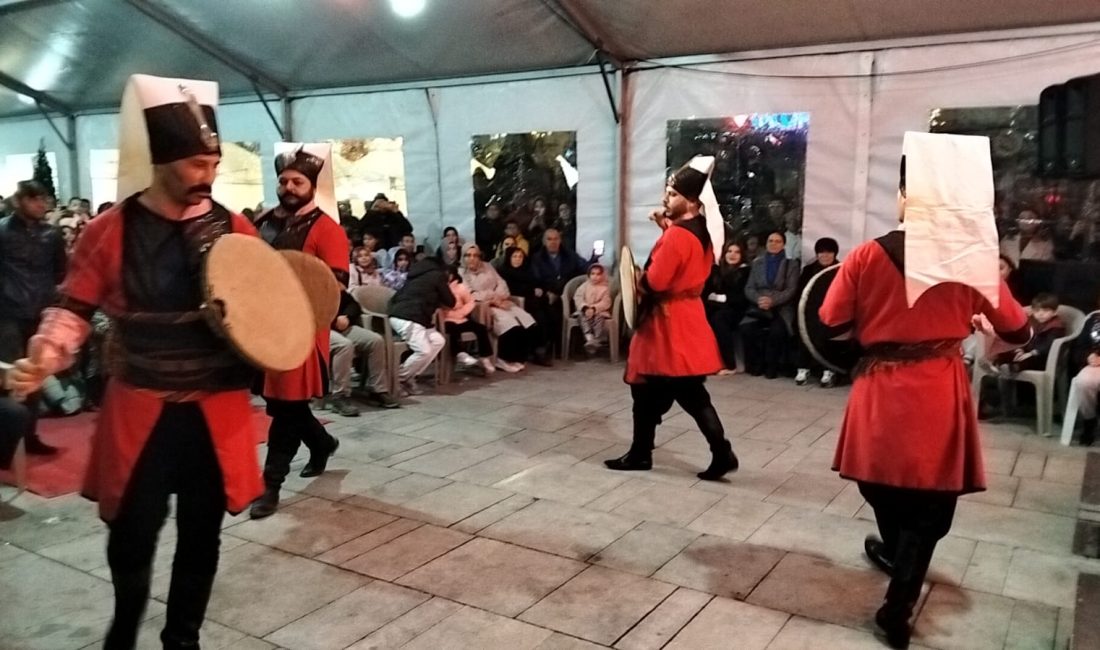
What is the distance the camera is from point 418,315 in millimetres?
6492

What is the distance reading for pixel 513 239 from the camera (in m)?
8.29

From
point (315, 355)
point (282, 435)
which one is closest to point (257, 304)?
point (315, 355)

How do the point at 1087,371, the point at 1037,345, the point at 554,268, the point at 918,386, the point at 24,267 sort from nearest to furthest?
the point at 918,386, the point at 1087,371, the point at 24,267, the point at 1037,345, the point at 554,268

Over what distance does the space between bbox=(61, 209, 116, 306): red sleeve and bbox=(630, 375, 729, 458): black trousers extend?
8.72 feet

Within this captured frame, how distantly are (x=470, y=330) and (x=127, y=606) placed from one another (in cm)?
502

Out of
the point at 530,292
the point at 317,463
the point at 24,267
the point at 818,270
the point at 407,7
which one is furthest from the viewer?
the point at 530,292

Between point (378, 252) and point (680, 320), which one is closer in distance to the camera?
point (680, 320)

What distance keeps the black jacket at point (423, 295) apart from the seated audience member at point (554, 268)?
1453 mm

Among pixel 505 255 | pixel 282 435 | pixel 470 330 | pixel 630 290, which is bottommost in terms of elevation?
pixel 282 435

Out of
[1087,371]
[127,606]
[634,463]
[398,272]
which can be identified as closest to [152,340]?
[127,606]

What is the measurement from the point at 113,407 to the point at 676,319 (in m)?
2.64

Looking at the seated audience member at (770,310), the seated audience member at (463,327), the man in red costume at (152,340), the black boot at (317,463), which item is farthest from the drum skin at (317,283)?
the seated audience member at (770,310)

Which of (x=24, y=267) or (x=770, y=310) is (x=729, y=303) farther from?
(x=24, y=267)

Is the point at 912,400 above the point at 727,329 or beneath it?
above
